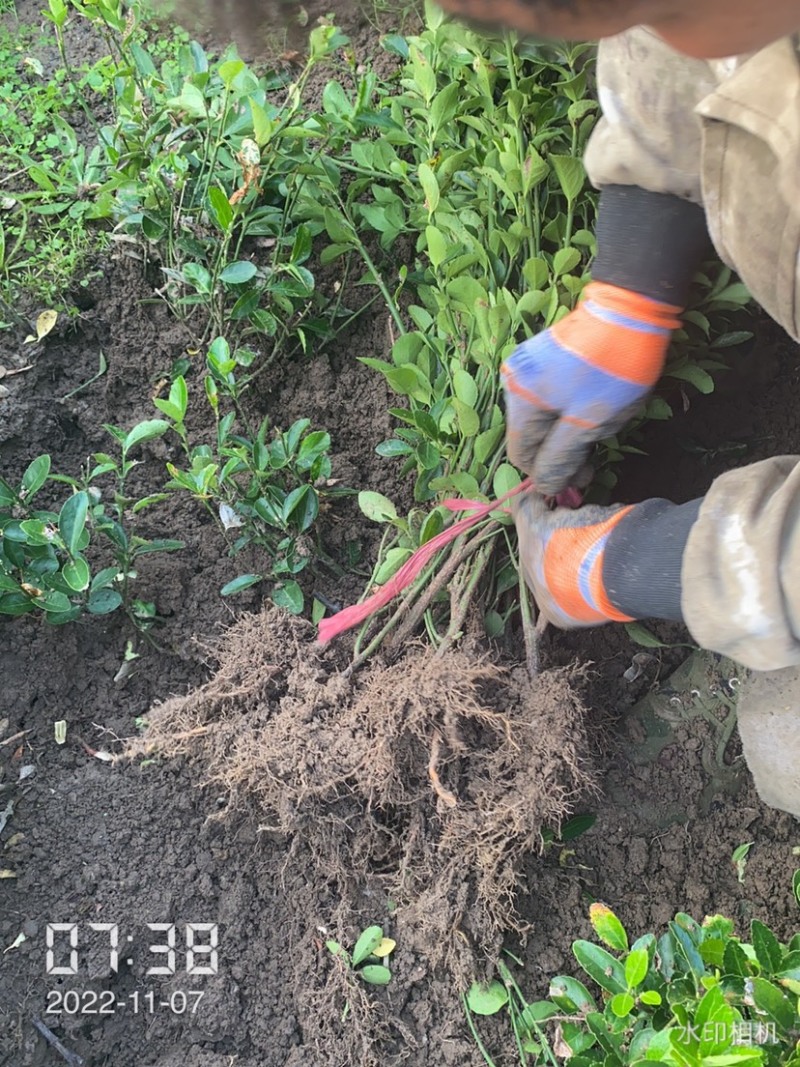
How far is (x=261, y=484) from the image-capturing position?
4.56 feet

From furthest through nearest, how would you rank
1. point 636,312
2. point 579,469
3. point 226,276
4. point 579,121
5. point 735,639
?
point 226,276, point 579,121, point 579,469, point 636,312, point 735,639

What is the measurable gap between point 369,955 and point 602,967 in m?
0.41

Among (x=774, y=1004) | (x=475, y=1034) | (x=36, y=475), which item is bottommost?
(x=475, y=1034)

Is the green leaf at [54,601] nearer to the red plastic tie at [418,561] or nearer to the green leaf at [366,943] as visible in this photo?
the red plastic tie at [418,561]

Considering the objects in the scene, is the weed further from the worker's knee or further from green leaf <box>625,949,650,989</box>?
green leaf <box>625,949,650,989</box>

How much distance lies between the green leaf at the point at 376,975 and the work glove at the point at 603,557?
1.94 feet

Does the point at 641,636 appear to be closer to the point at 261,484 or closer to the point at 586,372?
the point at 586,372

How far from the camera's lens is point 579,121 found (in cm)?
138

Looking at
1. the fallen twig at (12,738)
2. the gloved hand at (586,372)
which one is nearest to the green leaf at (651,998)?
the gloved hand at (586,372)

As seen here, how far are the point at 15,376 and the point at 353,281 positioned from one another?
721mm

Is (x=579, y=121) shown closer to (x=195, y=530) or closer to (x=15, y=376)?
(x=195, y=530)

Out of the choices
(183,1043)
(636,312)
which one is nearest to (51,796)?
(183,1043)

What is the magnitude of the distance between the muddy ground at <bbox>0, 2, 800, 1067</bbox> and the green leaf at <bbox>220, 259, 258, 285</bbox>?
0.37m

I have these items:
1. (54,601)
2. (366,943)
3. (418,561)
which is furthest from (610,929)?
(54,601)
